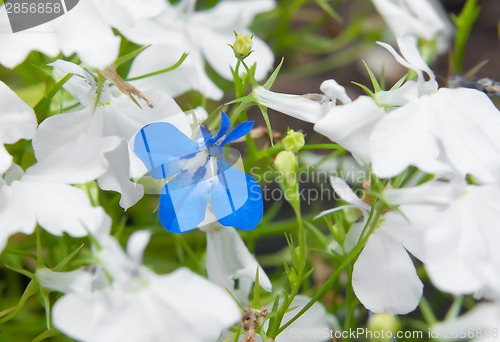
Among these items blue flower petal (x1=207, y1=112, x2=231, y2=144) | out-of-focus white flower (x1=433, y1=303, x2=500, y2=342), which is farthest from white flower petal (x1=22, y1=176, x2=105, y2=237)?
out-of-focus white flower (x1=433, y1=303, x2=500, y2=342)

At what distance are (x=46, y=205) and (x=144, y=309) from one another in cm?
10

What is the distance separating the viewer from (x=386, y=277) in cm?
49

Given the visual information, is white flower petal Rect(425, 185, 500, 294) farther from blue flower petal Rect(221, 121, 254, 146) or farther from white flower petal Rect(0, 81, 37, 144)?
white flower petal Rect(0, 81, 37, 144)

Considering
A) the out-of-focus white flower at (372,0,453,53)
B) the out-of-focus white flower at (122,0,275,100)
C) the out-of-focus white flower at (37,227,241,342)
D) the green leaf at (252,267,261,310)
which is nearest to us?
the out-of-focus white flower at (37,227,241,342)

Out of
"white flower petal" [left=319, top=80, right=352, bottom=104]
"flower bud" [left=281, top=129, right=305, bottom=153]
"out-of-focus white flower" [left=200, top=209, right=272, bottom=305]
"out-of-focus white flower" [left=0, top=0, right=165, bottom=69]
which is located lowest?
"out-of-focus white flower" [left=200, top=209, right=272, bottom=305]

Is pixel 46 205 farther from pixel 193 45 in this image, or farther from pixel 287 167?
pixel 193 45

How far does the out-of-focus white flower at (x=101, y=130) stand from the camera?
1.49 feet

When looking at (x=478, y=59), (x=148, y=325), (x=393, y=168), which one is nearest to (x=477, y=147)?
(x=393, y=168)

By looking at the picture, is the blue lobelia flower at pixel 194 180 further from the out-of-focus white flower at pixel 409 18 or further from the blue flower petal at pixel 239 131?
the out-of-focus white flower at pixel 409 18

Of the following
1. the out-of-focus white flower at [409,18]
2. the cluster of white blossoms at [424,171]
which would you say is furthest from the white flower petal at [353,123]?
the out-of-focus white flower at [409,18]

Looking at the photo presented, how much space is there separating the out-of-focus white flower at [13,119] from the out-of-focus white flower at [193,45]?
0.14 meters

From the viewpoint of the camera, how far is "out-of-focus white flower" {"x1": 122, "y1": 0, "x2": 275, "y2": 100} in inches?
23.8

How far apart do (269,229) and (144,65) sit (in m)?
0.21

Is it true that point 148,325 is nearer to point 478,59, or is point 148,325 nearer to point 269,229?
point 269,229
